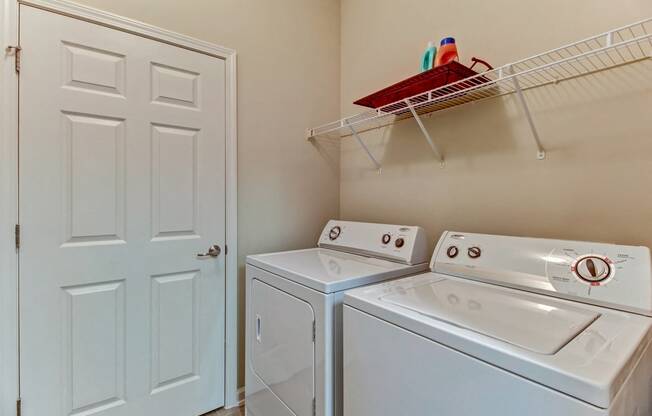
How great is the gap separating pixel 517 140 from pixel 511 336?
0.96 meters

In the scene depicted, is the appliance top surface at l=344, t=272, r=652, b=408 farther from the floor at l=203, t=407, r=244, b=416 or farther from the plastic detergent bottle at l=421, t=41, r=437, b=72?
the floor at l=203, t=407, r=244, b=416

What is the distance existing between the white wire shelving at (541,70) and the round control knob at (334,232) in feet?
2.38

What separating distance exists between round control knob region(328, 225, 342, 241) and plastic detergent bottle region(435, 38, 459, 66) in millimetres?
1065

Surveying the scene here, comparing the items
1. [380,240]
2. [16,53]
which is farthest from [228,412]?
[16,53]

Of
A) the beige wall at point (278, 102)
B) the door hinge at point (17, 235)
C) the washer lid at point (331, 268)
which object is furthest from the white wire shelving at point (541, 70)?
the door hinge at point (17, 235)

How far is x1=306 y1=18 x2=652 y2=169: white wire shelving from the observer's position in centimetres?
102

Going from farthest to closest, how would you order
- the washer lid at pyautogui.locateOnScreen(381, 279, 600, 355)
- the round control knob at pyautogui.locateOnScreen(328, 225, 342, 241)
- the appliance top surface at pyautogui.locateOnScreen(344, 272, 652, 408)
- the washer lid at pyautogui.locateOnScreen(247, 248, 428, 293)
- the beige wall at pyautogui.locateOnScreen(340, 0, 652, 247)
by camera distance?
the round control knob at pyautogui.locateOnScreen(328, 225, 342, 241)
the washer lid at pyautogui.locateOnScreen(247, 248, 428, 293)
the beige wall at pyautogui.locateOnScreen(340, 0, 652, 247)
the washer lid at pyautogui.locateOnScreen(381, 279, 600, 355)
the appliance top surface at pyautogui.locateOnScreen(344, 272, 652, 408)

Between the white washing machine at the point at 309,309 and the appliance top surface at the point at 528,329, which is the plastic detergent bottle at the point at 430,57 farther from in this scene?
the appliance top surface at the point at 528,329

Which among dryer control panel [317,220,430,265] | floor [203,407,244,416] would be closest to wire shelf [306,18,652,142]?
dryer control panel [317,220,430,265]

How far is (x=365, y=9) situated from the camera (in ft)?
7.11

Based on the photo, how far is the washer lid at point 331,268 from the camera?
1236 mm

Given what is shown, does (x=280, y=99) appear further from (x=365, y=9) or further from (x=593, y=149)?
(x=593, y=149)

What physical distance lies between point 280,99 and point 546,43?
4.75ft

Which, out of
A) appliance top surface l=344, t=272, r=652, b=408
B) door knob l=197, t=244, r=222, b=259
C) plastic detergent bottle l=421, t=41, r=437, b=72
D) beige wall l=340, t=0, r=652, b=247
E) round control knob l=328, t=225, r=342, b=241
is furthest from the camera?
round control knob l=328, t=225, r=342, b=241
